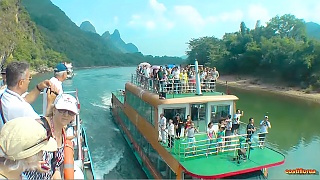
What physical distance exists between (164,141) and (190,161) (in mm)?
1680

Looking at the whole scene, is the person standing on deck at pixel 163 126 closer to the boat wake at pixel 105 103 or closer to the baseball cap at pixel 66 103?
the baseball cap at pixel 66 103

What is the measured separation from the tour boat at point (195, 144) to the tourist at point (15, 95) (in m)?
6.28

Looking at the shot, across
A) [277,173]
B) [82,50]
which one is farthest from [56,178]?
[82,50]

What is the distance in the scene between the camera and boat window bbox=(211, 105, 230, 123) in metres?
11.9

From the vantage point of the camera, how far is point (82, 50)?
6708 inches

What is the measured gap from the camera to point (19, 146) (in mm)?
2055

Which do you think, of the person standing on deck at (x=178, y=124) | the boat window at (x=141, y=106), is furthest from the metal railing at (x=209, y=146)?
the boat window at (x=141, y=106)

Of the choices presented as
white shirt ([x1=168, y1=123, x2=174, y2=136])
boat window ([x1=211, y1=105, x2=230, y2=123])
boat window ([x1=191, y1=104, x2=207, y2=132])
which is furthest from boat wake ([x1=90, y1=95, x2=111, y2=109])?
white shirt ([x1=168, y1=123, x2=174, y2=136])

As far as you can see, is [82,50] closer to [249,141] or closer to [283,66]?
[283,66]

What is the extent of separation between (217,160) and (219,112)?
2917 mm

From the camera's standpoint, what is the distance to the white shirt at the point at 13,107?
3061 mm

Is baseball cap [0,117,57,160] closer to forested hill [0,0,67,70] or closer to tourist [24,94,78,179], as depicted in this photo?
tourist [24,94,78,179]

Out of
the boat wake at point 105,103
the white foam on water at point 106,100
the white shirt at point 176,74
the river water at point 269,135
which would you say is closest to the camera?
the white shirt at point 176,74

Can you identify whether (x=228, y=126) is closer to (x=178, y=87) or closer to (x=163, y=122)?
(x=163, y=122)
